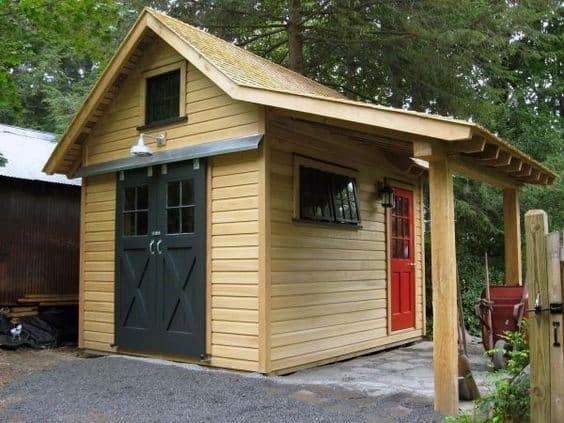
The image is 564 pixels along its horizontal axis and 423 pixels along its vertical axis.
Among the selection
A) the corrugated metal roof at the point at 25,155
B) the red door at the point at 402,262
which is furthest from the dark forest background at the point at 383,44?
the red door at the point at 402,262

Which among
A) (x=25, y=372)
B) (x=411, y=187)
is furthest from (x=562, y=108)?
(x=25, y=372)

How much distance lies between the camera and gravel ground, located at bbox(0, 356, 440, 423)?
4.62 metres

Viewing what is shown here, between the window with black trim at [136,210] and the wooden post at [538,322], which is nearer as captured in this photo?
the wooden post at [538,322]

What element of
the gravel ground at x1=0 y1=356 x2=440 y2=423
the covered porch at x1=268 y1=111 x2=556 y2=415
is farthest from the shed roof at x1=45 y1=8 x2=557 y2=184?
the gravel ground at x1=0 y1=356 x2=440 y2=423

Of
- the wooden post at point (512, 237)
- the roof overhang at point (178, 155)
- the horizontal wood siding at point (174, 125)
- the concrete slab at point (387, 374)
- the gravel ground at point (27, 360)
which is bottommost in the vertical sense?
the gravel ground at point (27, 360)

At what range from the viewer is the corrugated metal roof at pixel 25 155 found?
947 cm

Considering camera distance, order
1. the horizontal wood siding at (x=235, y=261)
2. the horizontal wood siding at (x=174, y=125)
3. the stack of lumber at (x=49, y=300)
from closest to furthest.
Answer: the horizontal wood siding at (x=235, y=261) < the horizontal wood siding at (x=174, y=125) < the stack of lumber at (x=49, y=300)

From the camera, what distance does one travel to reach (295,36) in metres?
11.5

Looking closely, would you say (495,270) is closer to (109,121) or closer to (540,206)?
(540,206)

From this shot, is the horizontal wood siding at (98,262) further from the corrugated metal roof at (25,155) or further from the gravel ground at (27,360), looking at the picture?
the corrugated metal roof at (25,155)

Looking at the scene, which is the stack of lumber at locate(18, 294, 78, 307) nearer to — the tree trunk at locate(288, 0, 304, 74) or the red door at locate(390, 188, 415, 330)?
the red door at locate(390, 188, 415, 330)

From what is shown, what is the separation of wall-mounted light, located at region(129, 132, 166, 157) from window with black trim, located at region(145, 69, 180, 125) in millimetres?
216

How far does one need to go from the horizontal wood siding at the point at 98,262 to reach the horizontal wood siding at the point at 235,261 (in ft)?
6.21

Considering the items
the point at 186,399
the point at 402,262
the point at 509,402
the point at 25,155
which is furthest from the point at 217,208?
the point at 25,155
